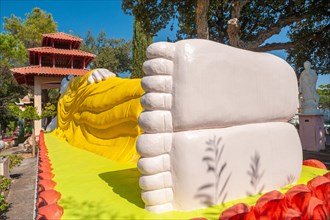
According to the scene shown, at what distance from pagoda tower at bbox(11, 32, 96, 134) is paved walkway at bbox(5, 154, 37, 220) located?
4.29 m

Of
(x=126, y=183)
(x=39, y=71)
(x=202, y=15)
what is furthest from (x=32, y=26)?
(x=126, y=183)

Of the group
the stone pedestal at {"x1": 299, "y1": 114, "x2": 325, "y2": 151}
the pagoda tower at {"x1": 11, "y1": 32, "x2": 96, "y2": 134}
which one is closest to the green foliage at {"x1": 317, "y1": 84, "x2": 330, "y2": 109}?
the stone pedestal at {"x1": 299, "y1": 114, "x2": 325, "y2": 151}

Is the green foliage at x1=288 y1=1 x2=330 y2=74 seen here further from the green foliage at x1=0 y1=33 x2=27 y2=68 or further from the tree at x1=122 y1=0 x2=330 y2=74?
the green foliage at x1=0 y1=33 x2=27 y2=68

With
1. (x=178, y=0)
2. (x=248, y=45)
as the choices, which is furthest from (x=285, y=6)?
(x=178, y=0)

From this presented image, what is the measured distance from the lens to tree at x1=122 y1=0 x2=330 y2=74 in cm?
981

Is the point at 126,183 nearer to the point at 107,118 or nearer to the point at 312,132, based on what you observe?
the point at 107,118

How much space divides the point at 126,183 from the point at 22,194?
15.6ft

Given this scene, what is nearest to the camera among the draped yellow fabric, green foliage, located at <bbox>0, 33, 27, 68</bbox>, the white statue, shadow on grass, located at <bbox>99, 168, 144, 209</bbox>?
shadow on grass, located at <bbox>99, 168, 144, 209</bbox>

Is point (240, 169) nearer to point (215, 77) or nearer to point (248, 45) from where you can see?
point (215, 77)

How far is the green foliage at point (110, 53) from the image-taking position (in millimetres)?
26344

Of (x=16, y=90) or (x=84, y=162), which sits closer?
(x=84, y=162)

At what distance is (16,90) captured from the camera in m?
16.0

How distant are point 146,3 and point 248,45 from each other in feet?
14.1

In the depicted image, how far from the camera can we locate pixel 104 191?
85.4 inches
